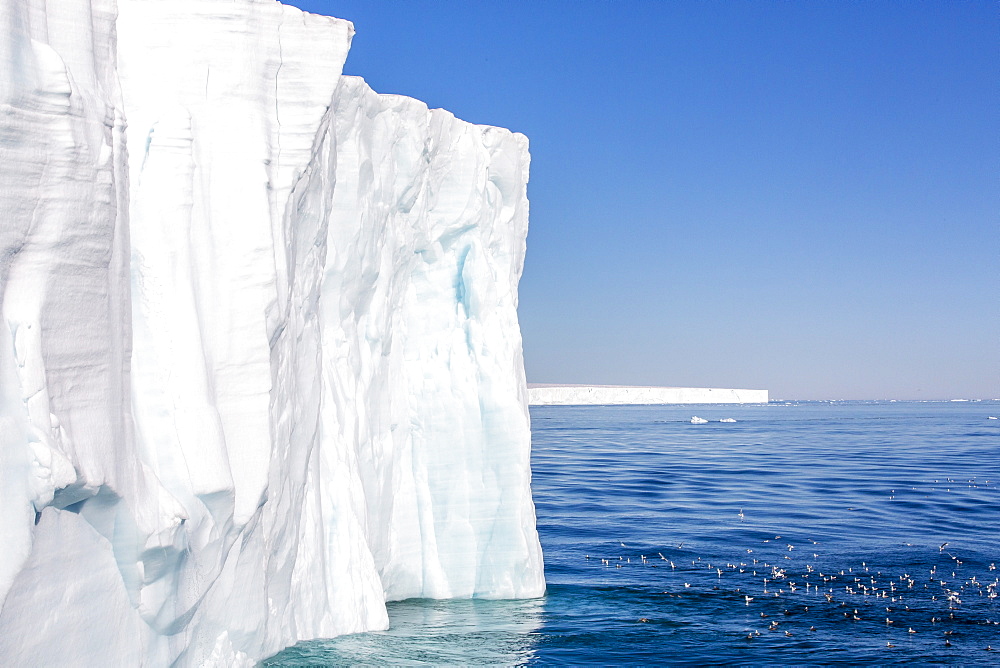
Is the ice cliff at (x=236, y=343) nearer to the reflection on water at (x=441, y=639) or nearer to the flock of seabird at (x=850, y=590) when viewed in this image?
the reflection on water at (x=441, y=639)

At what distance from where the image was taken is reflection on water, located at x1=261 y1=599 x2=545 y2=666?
10680 millimetres

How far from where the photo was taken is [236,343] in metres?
8.82

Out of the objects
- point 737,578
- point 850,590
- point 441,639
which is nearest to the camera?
point 441,639

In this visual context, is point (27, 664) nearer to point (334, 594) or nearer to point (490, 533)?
point (334, 594)

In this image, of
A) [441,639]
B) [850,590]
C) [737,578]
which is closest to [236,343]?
[441,639]

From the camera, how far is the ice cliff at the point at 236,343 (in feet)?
20.8

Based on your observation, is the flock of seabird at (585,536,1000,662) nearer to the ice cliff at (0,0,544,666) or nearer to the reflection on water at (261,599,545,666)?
the reflection on water at (261,599,545,666)

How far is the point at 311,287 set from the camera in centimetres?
1103

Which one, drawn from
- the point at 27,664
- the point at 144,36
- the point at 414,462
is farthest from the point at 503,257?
the point at 27,664

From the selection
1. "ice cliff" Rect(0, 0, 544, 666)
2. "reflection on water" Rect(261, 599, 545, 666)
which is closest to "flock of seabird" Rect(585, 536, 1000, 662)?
"reflection on water" Rect(261, 599, 545, 666)

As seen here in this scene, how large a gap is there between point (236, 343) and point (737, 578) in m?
12.7

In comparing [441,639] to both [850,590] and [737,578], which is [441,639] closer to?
[737,578]

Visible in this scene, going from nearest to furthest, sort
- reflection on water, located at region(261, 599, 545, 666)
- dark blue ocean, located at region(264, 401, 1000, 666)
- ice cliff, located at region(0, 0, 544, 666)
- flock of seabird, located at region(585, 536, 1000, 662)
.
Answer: ice cliff, located at region(0, 0, 544, 666) → reflection on water, located at region(261, 599, 545, 666) → dark blue ocean, located at region(264, 401, 1000, 666) → flock of seabird, located at region(585, 536, 1000, 662)

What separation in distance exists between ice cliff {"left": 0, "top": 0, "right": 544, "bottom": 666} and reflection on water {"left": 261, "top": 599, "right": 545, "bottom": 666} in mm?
300
